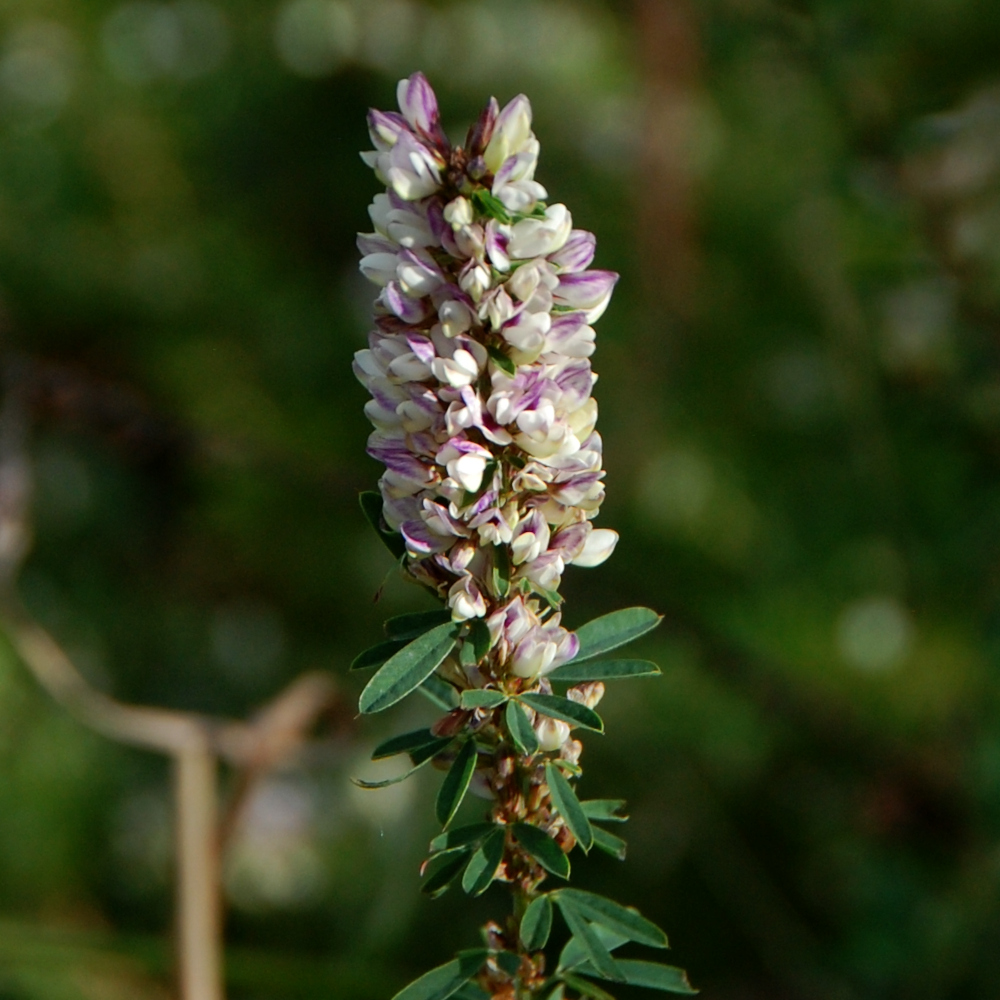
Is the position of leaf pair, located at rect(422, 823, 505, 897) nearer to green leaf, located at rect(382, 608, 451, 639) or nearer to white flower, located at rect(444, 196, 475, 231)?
green leaf, located at rect(382, 608, 451, 639)

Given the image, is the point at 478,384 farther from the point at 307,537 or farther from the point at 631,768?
the point at 307,537

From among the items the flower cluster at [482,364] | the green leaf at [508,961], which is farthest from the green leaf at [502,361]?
the green leaf at [508,961]

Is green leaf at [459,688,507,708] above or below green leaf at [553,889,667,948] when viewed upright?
above

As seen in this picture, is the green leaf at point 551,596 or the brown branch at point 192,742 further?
the brown branch at point 192,742

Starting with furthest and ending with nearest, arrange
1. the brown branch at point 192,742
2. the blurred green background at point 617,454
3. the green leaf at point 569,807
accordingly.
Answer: the blurred green background at point 617,454
the brown branch at point 192,742
the green leaf at point 569,807

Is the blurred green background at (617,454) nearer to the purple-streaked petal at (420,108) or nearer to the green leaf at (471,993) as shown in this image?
the green leaf at (471,993)

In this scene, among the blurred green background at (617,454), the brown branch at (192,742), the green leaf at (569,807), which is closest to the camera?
the green leaf at (569,807)

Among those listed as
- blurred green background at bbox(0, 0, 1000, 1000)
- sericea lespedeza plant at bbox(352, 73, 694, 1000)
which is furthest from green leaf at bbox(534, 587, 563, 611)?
blurred green background at bbox(0, 0, 1000, 1000)

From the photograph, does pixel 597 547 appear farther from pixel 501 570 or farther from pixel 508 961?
pixel 508 961

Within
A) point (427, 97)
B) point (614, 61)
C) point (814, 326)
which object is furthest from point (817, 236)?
point (427, 97)

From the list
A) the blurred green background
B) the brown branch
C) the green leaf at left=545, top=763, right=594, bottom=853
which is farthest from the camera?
the blurred green background
